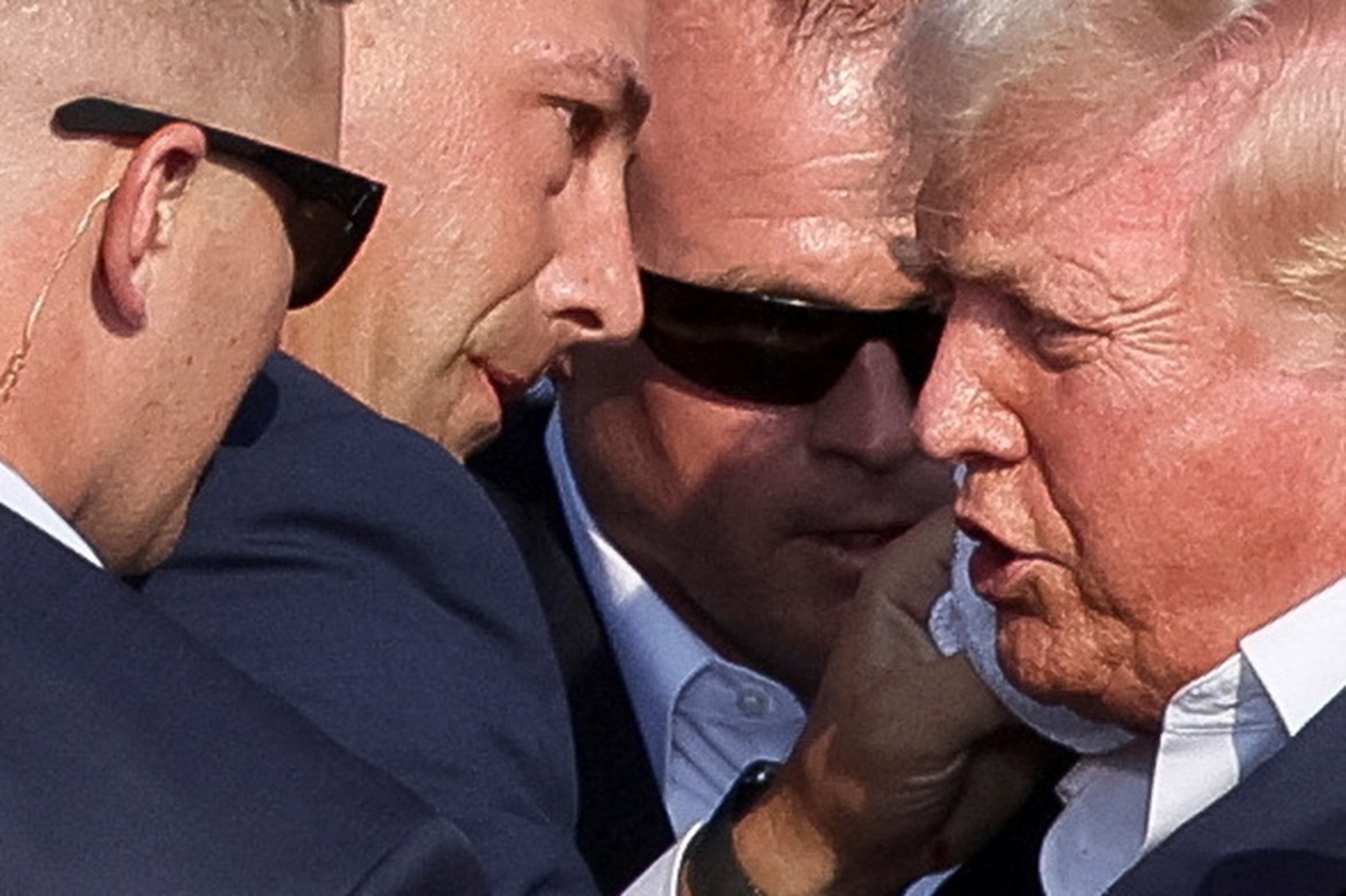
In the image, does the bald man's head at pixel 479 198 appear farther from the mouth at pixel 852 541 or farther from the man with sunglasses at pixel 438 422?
the mouth at pixel 852 541

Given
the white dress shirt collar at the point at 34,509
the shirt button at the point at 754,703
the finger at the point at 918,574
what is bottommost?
the shirt button at the point at 754,703

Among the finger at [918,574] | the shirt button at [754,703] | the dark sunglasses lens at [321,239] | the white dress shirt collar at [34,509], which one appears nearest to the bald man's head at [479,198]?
the finger at [918,574]

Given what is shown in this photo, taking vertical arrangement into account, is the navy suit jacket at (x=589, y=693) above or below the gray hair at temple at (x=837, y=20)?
below

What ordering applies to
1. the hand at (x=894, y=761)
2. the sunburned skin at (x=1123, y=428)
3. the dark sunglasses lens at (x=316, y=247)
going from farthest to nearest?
the hand at (x=894, y=761), the sunburned skin at (x=1123, y=428), the dark sunglasses lens at (x=316, y=247)

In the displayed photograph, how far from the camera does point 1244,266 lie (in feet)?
6.73

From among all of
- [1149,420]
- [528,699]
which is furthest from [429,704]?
[1149,420]

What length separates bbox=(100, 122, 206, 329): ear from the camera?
1794 mm

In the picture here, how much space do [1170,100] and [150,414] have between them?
74 centimetres

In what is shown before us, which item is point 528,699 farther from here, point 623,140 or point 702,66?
point 702,66

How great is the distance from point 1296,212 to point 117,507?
2.62ft

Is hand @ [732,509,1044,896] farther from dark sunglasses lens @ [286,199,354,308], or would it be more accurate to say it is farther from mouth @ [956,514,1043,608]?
dark sunglasses lens @ [286,199,354,308]

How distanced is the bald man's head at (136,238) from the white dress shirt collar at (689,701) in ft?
4.74

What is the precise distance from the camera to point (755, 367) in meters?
3.28

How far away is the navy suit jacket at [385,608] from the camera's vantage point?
88.0 inches
